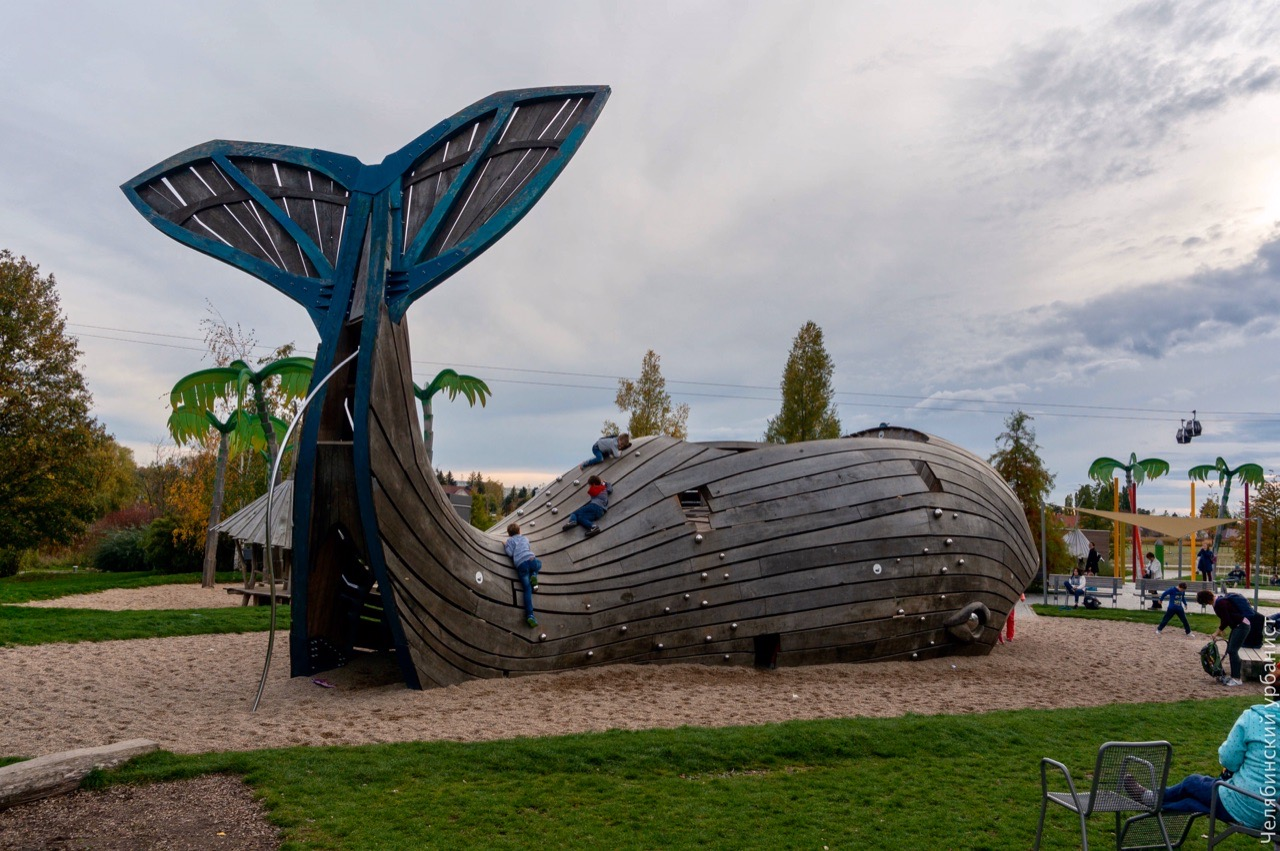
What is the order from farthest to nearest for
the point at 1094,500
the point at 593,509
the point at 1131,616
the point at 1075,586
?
the point at 1094,500, the point at 1075,586, the point at 1131,616, the point at 593,509

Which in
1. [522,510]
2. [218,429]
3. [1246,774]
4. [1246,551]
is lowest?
[1246,774]

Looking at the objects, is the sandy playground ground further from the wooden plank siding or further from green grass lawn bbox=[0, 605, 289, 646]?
green grass lawn bbox=[0, 605, 289, 646]

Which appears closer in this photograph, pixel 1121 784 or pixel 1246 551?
pixel 1121 784

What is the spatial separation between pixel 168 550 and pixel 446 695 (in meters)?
21.2

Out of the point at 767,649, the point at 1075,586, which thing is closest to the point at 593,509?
the point at 767,649

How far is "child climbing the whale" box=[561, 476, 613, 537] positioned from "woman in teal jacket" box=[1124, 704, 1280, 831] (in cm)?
627

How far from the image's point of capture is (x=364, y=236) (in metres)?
7.48

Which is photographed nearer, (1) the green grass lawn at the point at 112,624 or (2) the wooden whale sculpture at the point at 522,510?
(2) the wooden whale sculpture at the point at 522,510

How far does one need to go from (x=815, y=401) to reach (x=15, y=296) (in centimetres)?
2391

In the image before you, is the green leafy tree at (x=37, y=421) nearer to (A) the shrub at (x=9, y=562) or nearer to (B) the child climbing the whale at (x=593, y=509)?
(A) the shrub at (x=9, y=562)

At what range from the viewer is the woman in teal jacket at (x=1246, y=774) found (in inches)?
153

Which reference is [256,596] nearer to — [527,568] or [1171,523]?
[527,568]

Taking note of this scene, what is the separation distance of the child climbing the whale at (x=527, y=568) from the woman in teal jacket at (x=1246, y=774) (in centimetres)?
572

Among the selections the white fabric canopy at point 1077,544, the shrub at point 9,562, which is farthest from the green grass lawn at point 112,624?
the white fabric canopy at point 1077,544
